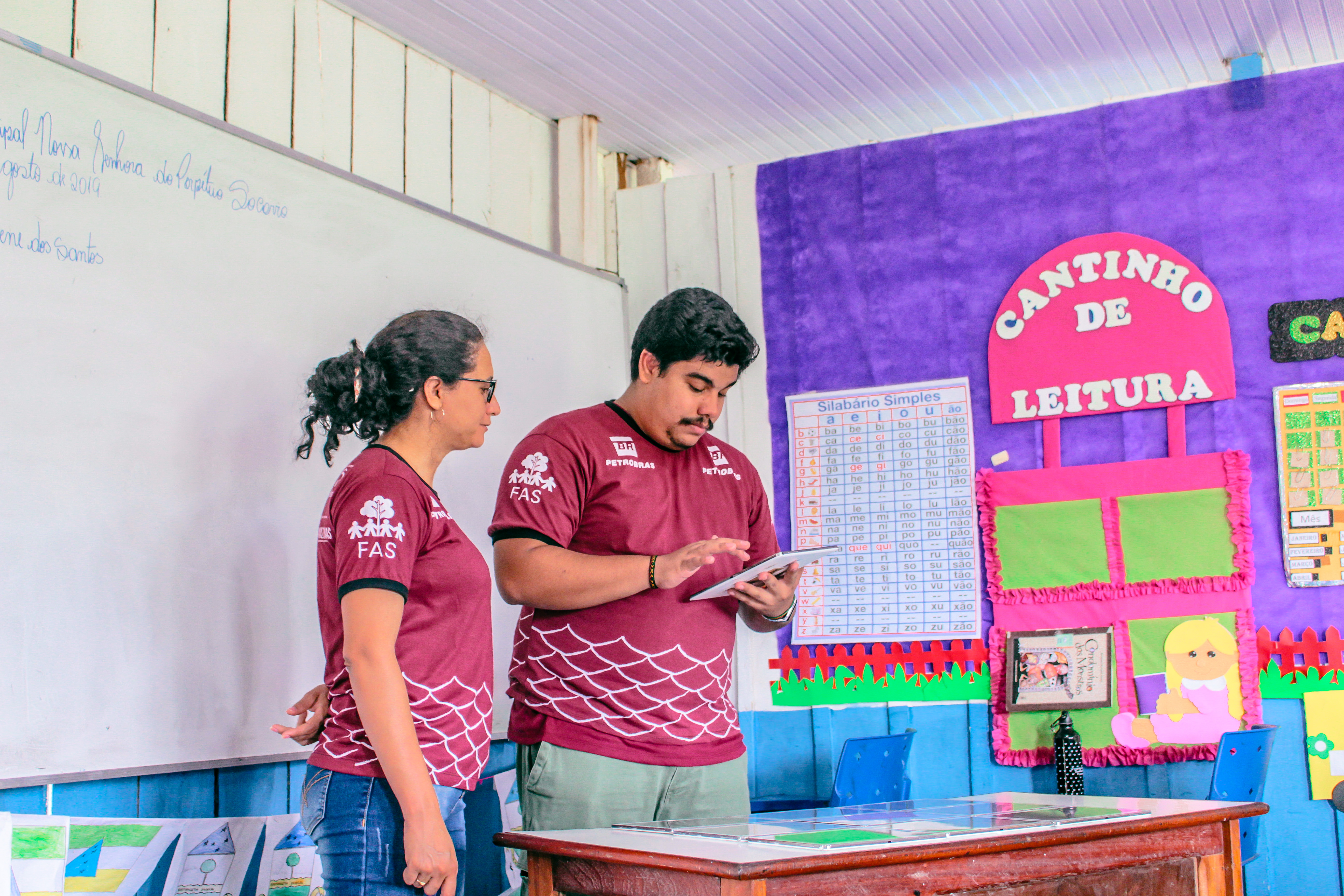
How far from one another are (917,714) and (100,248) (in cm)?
244

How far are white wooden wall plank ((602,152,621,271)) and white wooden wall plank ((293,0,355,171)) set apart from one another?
1.11 meters

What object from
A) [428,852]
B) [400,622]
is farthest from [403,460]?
[428,852]

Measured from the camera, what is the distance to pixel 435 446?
1888mm

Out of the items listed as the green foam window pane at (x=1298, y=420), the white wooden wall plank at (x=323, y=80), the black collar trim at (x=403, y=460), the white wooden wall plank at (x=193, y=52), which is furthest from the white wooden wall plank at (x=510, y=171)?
the green foam window pane at (x=1298, y=420)

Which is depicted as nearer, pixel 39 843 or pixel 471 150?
pixel 39 843

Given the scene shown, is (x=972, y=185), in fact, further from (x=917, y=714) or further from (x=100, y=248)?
(x=100, y=248)

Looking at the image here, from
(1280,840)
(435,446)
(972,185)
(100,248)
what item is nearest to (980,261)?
(972,185)

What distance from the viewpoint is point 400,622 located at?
1.67 m

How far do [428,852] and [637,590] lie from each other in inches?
23.0

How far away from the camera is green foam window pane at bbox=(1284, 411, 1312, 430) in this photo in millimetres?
3066

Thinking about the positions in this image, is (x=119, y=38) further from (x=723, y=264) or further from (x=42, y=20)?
(x=723, y=264)

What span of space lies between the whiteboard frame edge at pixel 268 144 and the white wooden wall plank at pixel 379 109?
80 millimetres

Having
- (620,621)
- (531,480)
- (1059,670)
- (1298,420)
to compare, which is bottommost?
(1059,670)

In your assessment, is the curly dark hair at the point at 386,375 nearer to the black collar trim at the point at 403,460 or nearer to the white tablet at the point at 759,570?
the black collar trim at the point at 403,460
